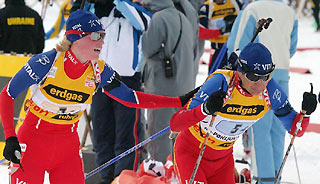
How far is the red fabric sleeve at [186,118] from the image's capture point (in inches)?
155

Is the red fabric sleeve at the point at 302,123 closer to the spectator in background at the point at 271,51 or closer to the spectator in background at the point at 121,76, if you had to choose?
the spectator in background at the point at 271,51

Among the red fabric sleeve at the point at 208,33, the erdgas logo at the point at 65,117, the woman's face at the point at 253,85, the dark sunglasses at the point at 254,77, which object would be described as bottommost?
the red fabric sleeve at the point at 208,33

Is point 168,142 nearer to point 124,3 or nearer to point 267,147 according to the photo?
point 267,147

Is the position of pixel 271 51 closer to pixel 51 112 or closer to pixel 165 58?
pixel 165 58

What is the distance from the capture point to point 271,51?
566 centimetres

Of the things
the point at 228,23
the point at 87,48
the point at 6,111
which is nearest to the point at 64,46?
the point at 87,48

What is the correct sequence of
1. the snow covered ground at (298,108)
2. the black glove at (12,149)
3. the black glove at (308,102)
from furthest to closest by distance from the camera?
the snow covered ground at (298,108), the black glove at (308,102), the black glove at (12,149)

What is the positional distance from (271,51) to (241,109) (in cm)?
165

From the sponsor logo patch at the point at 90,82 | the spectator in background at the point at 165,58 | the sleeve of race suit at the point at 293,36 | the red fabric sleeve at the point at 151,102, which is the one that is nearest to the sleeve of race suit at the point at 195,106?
the red fabric sleeve at the point at 151,102

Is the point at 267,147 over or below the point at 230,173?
below

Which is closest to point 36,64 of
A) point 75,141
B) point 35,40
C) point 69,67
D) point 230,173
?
point 69,67

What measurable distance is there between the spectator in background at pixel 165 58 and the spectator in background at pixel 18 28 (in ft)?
6.88

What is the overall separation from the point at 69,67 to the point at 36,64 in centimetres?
24

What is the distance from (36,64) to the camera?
12.6 feet
